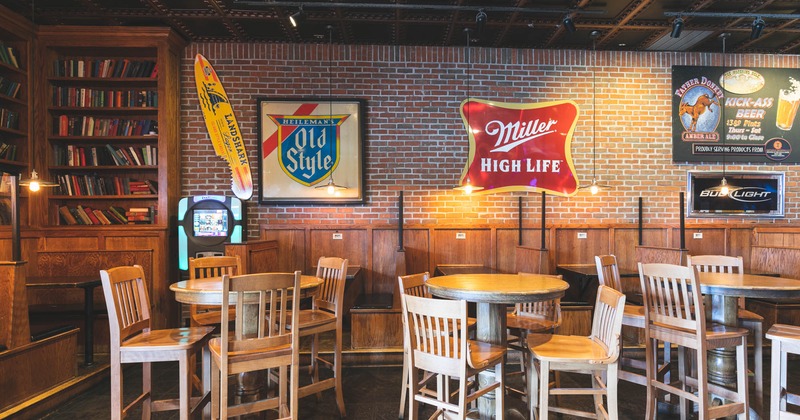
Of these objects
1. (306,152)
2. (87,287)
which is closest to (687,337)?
(306,152)

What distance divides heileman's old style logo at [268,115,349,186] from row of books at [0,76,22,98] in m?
2.47

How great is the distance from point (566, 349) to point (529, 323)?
72 centimetres

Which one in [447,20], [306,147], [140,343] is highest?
[447,20]

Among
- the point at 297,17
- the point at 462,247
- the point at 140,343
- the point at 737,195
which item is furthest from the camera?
the point at 737,195

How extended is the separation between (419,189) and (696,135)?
3.52 m

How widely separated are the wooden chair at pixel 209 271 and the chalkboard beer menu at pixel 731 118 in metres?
5.28

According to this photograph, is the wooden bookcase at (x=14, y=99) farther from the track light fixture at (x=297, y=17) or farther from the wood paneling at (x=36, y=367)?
the track light fixture at (x=297, y=17)

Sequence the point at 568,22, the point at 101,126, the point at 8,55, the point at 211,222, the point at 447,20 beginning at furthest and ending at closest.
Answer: the point at 101,126, the point at 211,222, the point at 447,20, the point at 8,55, the point at 568,22

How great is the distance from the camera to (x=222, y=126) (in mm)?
5293

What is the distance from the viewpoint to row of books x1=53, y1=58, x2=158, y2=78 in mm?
4934

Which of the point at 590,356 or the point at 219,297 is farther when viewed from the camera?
the point at 219,297

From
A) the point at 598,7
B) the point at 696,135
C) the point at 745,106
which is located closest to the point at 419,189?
the point at 598,7

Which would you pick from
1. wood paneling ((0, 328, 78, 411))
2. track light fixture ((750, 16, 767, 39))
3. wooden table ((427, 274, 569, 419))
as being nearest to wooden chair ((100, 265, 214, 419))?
wood paneling ((0, 328, 78, 411))

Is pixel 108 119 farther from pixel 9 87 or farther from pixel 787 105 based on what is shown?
pixel 787 105
